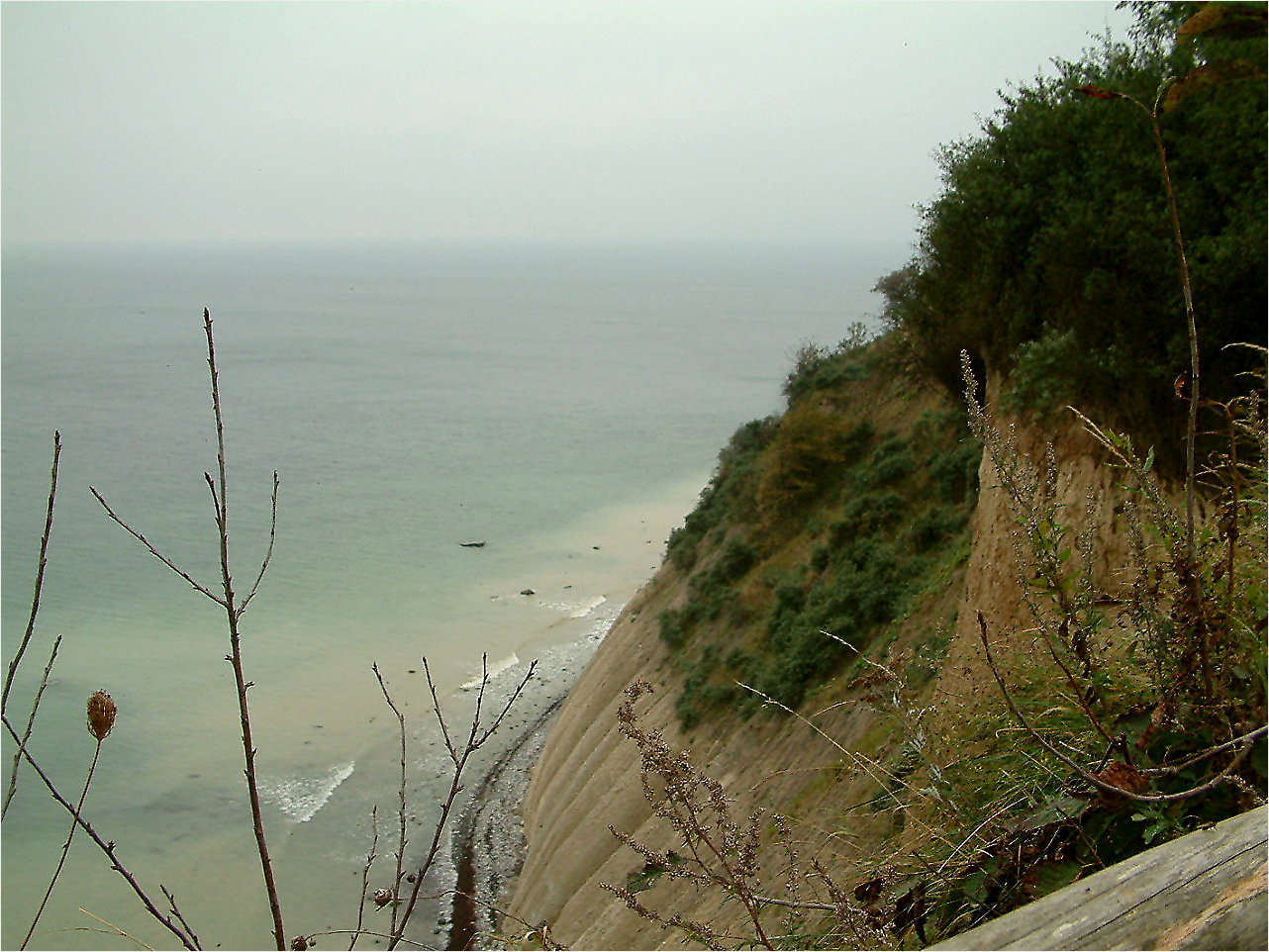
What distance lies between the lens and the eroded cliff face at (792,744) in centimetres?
419

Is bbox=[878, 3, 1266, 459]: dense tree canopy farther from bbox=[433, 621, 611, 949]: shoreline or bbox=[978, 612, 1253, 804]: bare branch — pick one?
bbox=[433, 621, 611, 949]: shoreline

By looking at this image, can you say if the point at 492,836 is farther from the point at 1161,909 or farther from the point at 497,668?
the point at 1161,909

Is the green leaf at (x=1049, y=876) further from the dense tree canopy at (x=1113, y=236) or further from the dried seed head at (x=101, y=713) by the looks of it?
the dense tree canopy at (x=1113, y=236)

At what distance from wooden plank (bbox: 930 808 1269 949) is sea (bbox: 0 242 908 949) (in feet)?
4.89

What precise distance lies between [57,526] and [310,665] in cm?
1345

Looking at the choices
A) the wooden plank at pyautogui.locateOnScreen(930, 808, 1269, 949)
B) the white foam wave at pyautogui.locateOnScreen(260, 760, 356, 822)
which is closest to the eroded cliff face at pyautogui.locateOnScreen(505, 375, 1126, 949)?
the wooden plank at pyautogui.locateOnScreen(930, 808, 1269, 949)

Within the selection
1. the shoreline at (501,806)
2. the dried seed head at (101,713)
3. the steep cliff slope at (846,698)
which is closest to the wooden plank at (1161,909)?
the steep cliff slope at (846,698)

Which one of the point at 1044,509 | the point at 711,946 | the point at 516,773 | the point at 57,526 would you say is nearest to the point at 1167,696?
the point at 1044,509

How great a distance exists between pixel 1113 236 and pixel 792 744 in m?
8.31

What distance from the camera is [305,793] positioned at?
21.8 metres

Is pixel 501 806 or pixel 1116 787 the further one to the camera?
pixel 501 806

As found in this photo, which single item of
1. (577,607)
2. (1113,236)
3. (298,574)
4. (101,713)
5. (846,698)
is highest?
(1113,236)

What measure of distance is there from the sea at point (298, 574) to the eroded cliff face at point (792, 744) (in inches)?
86.2

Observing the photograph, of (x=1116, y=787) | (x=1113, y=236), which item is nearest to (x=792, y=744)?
(x=1113, y=236)
